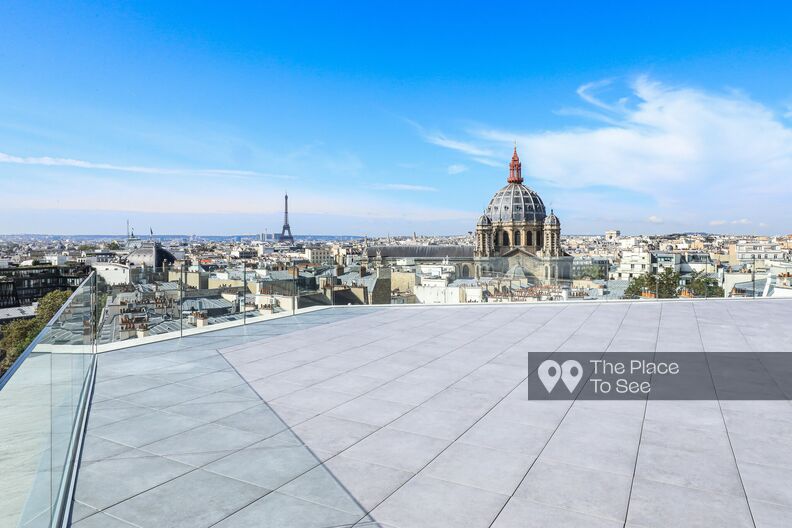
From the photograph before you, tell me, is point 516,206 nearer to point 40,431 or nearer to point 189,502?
point 189,502

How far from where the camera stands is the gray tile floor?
2.98m

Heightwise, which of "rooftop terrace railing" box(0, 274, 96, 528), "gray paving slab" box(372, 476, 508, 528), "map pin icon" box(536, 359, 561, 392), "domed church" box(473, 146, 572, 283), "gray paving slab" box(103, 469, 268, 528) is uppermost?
"domed church" box(473, 146, 572, 283)

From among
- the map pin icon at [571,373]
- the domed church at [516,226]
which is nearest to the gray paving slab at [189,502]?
the map pin icon at [571,373]

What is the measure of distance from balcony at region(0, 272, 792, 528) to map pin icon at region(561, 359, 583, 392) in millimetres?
436

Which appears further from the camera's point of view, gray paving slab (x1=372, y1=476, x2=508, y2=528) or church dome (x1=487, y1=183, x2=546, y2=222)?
church dome (x1=487, y1=183, x2=546, y2=222)

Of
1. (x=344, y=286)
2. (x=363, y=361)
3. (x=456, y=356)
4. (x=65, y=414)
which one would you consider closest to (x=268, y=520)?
(x=65, y=414)

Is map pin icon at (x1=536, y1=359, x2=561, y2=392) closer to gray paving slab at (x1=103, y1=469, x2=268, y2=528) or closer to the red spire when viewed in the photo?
gray paving slab at (x1=103, y1=469, x2=268, y2=528)

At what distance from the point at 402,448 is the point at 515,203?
3164 inches

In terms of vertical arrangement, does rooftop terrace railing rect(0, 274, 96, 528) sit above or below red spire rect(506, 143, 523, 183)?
below

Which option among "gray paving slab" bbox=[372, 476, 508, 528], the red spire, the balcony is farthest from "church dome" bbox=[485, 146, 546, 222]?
"gray paving slab" bbox=[372, 476, 508, 528]

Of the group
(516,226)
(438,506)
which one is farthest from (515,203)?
(438,506)

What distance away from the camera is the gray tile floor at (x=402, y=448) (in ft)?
9.77

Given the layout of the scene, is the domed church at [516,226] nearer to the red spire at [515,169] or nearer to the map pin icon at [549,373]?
the red spire at [515,169]

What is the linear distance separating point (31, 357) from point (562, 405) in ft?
13.5
